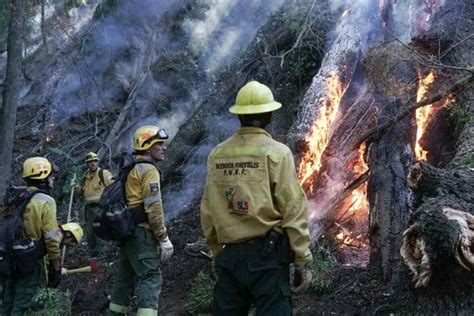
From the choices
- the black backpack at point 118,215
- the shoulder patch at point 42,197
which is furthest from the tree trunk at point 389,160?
the shoulder patch at point 42,197

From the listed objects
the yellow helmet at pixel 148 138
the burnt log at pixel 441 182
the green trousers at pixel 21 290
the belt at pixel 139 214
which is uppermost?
the yellow helmet at pixel 148 138

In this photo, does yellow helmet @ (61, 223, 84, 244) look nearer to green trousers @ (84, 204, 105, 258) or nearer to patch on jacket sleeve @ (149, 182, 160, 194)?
patch on jacket sleeve @ (149, 182, 160, 194)

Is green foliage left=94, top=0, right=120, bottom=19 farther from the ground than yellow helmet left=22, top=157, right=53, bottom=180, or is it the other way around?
green foliage left=94, top=0, right=120, bottom=19

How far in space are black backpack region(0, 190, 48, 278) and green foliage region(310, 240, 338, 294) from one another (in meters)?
2.88

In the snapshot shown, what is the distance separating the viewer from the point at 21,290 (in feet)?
16.1

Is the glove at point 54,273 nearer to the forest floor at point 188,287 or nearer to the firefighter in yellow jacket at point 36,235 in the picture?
the firefighter in yellow jacket at point 36,235

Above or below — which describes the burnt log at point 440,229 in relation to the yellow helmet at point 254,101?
below

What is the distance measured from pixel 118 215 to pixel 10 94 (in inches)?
148

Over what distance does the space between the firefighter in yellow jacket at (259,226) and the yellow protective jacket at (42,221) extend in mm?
2084

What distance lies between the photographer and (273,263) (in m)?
3.33

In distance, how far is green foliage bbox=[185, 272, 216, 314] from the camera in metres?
5.85

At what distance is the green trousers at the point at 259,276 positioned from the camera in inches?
131

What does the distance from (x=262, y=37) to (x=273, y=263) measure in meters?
8.42

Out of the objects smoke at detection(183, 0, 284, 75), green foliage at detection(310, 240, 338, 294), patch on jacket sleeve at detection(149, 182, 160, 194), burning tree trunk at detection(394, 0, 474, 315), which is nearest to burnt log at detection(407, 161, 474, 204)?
burning tree trunk at detection(394, 0, 474, 315)
